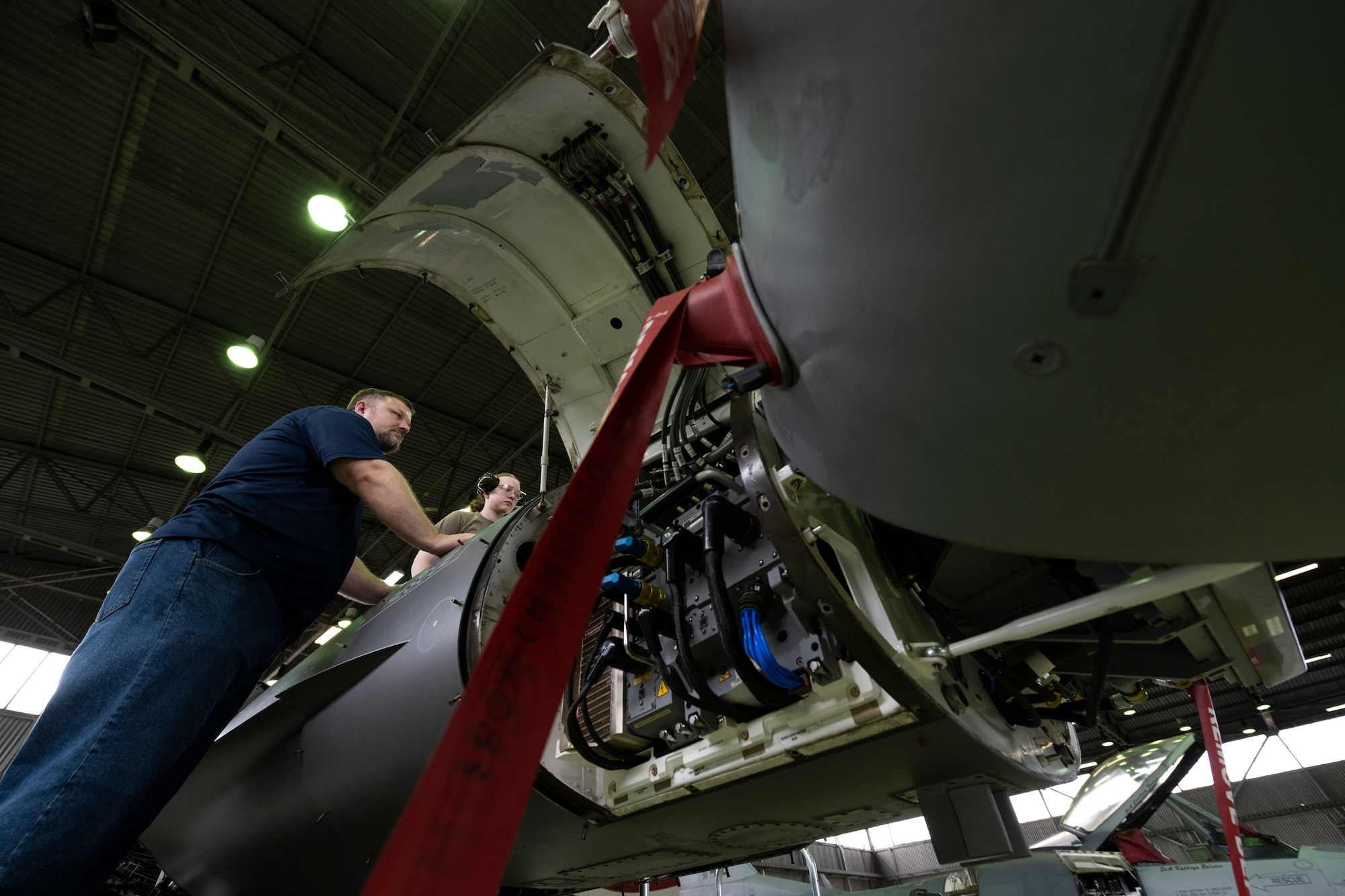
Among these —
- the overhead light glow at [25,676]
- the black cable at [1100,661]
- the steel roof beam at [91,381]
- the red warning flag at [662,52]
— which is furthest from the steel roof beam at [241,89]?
the overhead light glow at [25,676]

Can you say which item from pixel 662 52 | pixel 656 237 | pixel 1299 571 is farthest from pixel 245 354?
pixel 1299 571

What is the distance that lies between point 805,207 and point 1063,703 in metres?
1.93

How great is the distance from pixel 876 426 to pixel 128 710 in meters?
1.66

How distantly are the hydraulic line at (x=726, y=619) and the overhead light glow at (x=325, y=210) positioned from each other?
5.43 metres

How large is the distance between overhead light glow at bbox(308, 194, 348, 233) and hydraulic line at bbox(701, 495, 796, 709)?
5432mm

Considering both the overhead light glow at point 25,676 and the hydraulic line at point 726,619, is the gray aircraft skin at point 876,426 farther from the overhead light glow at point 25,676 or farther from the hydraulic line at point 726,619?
the overhead light glow at point 25,676

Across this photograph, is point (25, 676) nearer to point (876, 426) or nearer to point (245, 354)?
point (245, 354)

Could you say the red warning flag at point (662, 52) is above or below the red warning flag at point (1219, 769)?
above

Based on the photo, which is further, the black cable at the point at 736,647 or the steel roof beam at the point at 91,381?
the steel roof beam at the point at 91,381

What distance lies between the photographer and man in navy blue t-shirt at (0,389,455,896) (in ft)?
4.13

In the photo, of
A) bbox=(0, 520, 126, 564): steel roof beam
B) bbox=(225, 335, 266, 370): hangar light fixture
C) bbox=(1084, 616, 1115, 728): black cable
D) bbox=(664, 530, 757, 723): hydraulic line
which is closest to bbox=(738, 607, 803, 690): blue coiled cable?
bbox=(664, 530, 757, 723): hydraulic line

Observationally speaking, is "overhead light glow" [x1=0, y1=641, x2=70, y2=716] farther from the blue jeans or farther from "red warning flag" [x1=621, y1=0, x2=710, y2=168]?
"red warning flag" [x1=621, y1=0, x2=710, y2=168]

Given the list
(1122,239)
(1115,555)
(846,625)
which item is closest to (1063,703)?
(846,625)

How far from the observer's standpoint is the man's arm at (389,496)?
184cm
